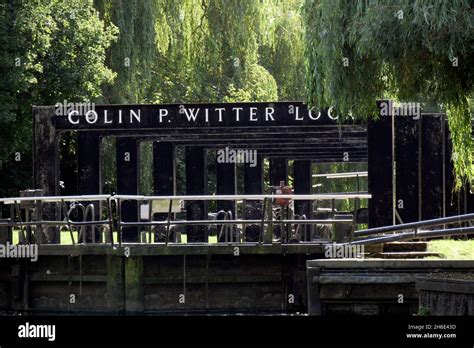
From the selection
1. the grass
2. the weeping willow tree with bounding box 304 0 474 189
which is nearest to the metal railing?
the grass

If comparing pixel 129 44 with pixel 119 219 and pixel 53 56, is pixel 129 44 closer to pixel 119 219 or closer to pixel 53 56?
pixel 53 56

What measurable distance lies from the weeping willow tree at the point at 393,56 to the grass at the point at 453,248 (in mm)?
1253

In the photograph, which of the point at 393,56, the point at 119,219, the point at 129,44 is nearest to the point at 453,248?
the point at 119,219

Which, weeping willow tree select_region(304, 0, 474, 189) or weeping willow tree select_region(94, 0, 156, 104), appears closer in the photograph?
weeping willow tree select_region(304, 0, 474, 189)

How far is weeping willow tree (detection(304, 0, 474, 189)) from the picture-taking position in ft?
65.5

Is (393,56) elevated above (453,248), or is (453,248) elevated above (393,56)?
(393,56)

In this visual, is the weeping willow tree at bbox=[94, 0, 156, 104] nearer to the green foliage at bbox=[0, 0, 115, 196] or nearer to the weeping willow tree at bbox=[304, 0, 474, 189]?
the green foliage at bbox=[0, 0, 115, 196]

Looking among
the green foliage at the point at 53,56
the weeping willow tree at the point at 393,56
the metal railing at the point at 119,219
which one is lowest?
the metal railing at the point at 119,219

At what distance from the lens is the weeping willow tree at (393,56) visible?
20.0m

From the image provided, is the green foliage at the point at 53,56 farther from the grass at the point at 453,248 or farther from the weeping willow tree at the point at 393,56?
the weeping willow tree at the point at 393,56

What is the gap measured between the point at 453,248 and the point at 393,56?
649 cm

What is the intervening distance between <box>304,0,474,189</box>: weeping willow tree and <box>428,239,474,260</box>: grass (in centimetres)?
125

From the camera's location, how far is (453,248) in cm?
2656

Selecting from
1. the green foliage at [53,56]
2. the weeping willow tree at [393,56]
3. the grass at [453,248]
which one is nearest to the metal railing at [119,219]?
the grass at [453,248]
